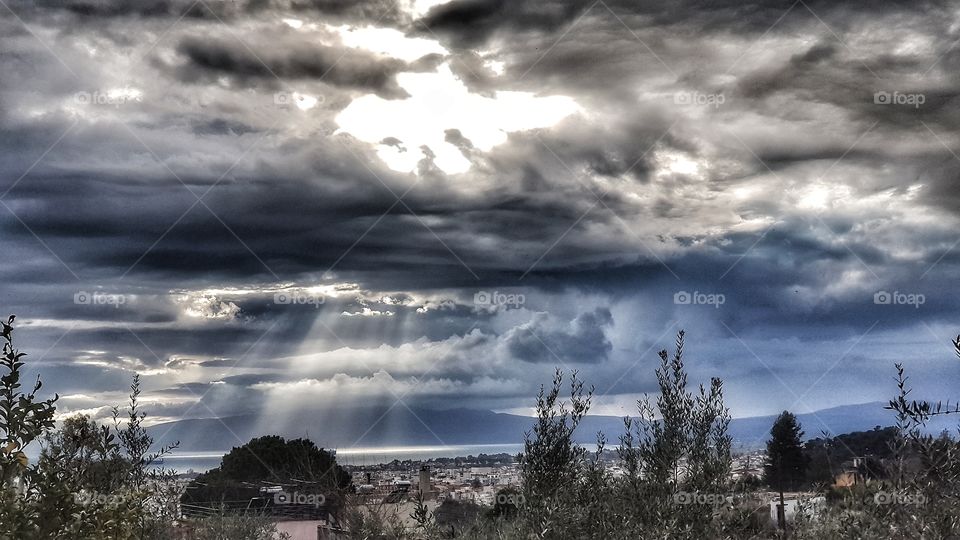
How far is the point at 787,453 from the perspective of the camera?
1912 inches

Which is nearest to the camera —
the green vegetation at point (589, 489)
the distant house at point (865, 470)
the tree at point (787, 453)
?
the green vegetation at point (589, 489)

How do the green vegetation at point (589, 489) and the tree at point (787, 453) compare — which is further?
the tree at point (787, 453)

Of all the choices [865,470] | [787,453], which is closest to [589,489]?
[865,470]

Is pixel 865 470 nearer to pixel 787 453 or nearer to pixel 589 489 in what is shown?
pixel 589 489

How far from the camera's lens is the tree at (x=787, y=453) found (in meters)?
44.9

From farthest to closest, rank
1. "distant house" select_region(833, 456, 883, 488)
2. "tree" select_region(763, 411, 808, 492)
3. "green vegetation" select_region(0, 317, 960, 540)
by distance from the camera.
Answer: "tree" select_region(763, 411, 808, 492)
"distant house" select_region(833, 456, 883, 488)
"green vegetation" select_region(0, 317, 960, 540)

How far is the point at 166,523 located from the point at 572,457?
7.33m

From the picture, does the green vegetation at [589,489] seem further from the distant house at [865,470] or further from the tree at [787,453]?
the tree at [787,453]

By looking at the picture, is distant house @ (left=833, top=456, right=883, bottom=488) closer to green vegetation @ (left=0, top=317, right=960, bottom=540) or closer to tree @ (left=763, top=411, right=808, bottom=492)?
green vegetation @ (left=0, top=317, right=960, bottom=540)

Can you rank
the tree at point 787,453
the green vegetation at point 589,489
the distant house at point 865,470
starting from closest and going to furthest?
the green vegetation at point 589,489 < the distant house at point 865,470 < the tree at point 787,453

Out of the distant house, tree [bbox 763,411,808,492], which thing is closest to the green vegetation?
the distant house

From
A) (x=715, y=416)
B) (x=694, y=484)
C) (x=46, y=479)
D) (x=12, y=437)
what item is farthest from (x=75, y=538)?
(x=715, y=416)

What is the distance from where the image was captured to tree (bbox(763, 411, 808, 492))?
147 ft

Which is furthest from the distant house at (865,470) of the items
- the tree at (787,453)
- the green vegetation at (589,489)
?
the tree at (787,453)
